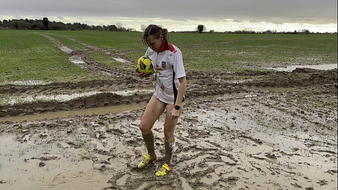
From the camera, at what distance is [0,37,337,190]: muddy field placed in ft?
17.2

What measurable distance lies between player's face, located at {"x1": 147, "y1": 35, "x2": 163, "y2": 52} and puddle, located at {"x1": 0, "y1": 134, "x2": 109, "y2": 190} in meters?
2.08

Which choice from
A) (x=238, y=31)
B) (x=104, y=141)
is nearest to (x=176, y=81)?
(x=104, y=141)

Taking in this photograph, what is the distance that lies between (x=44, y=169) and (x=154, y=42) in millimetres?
2707

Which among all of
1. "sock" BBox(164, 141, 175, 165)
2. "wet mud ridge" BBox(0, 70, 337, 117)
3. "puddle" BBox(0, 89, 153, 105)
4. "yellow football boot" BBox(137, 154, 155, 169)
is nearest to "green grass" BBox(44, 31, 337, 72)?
"wet mud ridge" BBox(0, 70, 337, 117)

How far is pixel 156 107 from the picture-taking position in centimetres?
483

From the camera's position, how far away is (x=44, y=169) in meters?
5.41

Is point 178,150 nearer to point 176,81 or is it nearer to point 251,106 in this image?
point 176,81

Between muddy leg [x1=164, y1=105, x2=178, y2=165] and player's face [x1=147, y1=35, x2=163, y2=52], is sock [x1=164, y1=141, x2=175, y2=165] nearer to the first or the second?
muddy leg [x1=164, y1=105, x2=178, y2=165]

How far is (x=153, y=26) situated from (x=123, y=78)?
29.2 feet

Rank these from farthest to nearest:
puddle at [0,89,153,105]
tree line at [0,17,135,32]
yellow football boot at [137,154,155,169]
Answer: tree line at [0,17,135,32]
puddle at [0,89,153,105]
yellow football boot at [137,154,155,169]

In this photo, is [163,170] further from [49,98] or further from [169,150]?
[49,98]

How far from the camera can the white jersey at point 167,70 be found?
14.4 ft

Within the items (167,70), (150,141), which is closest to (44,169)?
(150,141)

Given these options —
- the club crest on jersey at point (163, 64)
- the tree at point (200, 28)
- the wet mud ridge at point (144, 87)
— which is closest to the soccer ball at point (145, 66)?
the club crest on jersey at point (163, 64)
